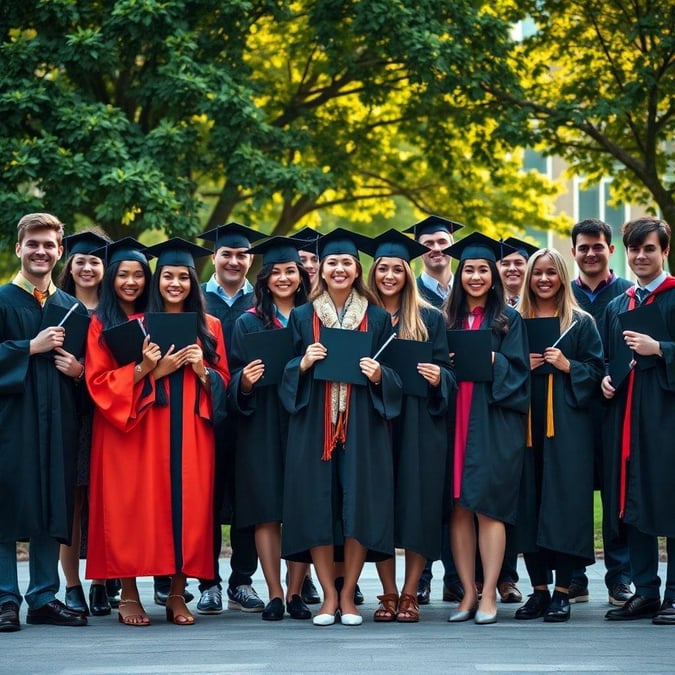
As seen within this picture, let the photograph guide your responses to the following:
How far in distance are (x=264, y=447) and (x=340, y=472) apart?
0.56 m

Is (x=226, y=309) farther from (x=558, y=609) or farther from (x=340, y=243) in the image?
(x=558, y=609)

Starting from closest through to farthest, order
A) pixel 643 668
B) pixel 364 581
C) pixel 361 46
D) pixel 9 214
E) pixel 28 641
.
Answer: pixel 643 668, pixel 28 641, pixel 364 581, pixel 9 214, pixel 361 46

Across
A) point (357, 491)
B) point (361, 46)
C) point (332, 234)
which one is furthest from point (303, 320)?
point (361, 46)

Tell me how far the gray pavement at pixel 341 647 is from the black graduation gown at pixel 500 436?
71 cm

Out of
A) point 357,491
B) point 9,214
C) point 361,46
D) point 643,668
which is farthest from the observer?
point 361,46

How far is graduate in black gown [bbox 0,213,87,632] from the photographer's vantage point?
7.75m

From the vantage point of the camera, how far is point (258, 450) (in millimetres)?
8188

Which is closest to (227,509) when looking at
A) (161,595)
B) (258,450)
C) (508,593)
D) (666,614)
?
(258,450)

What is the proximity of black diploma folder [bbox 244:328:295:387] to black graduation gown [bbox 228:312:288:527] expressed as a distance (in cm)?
13

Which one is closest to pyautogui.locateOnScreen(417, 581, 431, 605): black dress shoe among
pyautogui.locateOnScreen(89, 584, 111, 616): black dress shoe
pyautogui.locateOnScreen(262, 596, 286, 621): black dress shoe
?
pyautogui.locateOnScreen(262, 596, 286, 621): black dress shoe

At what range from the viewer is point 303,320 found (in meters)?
7.99

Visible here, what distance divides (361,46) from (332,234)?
29.9 feet

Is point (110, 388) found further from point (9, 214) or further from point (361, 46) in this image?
point (361, 46)

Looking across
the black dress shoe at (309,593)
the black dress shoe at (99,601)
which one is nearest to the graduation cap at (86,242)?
the black dress shoe at (99,601)
